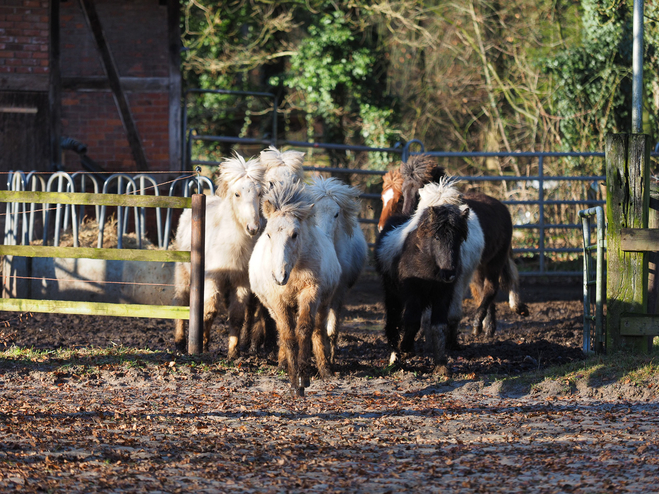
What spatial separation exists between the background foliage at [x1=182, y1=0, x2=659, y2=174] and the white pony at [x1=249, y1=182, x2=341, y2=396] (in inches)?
409

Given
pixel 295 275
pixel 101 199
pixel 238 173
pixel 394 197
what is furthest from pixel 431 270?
pixel 101 199

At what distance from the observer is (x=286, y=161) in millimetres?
6840

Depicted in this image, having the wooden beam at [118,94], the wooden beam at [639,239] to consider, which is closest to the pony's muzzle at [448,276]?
the wooden beam at [639,239]

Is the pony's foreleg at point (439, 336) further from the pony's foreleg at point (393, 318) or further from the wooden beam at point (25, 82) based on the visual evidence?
the wooden beam at point (25, 82)

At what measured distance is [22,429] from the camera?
427 centimetres

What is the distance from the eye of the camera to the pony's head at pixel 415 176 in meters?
8.02

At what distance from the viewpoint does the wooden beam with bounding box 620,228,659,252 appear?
18.9 feet

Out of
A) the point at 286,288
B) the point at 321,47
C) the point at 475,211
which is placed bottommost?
the point at 286,288

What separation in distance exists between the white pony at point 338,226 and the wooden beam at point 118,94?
6601 millimetres

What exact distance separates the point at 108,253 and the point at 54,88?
493cm

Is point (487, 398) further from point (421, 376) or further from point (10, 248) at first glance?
point (10, 248)

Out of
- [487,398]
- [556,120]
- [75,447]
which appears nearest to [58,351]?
[75,447]

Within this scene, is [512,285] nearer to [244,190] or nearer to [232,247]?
[232,247]

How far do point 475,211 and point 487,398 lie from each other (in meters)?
A: 2.80
